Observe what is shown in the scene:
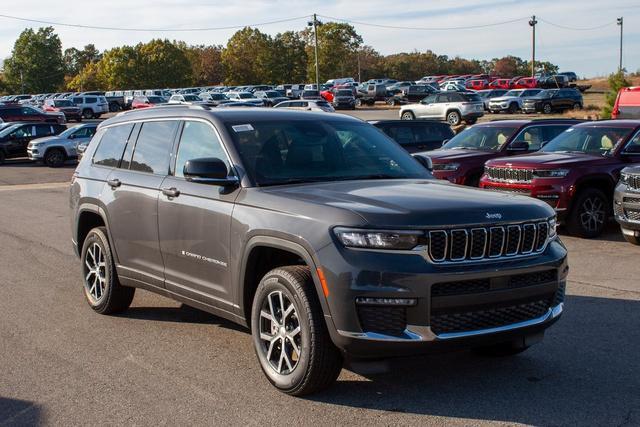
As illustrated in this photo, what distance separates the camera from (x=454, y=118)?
141 feet

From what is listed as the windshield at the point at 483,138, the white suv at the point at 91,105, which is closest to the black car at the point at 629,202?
the windshield at the point at 483,138

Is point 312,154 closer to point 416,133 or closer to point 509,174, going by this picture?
point 509,174

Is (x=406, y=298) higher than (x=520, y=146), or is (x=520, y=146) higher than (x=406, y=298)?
(x=406, y=298)

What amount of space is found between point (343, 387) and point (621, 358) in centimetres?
210

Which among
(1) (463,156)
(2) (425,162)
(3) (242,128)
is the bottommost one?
(1) (463,156)

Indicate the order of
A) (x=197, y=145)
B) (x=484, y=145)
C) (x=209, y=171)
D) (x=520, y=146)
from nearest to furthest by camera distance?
1. (x=209, y=171)
2. (x=197, y=145)
3. (x=520, y=146)
4. (x=484, y=145)

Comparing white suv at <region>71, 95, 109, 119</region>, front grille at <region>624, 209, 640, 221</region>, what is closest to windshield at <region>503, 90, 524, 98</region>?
white suv at <region>71, 95, 109, 119</region>

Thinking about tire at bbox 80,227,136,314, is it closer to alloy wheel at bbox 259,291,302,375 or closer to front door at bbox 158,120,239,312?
front door at bbox 158,120,239,312

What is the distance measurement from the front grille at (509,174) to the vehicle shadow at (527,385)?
6104 mm

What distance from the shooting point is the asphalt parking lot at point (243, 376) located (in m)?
4.95

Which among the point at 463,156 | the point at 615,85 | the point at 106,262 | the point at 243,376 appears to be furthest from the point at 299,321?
the point at 615,85

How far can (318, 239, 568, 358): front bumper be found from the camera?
4715mm

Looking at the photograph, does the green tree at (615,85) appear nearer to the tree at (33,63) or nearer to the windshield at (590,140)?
the windshield at (590,140)

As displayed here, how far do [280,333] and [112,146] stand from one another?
3172mm
